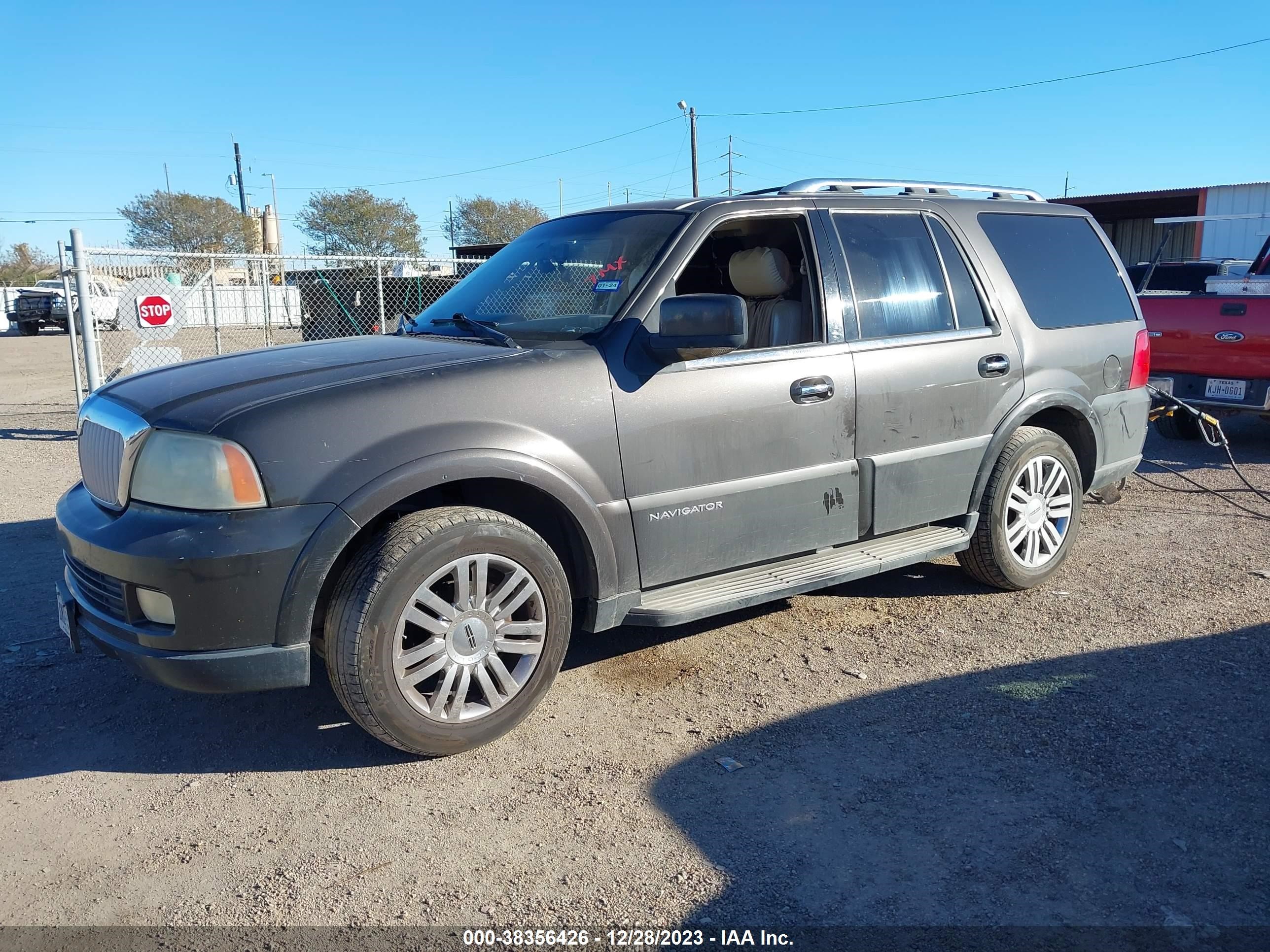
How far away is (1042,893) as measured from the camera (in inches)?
106

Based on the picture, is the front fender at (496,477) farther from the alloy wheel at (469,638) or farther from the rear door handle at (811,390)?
the rear door handle at (811,390)

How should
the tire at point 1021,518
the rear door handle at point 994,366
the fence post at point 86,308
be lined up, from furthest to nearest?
the fence post at point 86,308 → the tire at point 1021,518 → the rear door handle at point 994,366

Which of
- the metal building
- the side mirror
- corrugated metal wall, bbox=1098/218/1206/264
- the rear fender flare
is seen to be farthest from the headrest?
corrugated metal wall, bbox=1098/218/1206/264

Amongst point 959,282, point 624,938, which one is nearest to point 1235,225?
point 959,282

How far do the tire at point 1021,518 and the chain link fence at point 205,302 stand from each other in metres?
4.18

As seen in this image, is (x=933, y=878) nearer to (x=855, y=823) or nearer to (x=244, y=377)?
(x=855, y=823)

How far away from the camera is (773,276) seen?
4473mm

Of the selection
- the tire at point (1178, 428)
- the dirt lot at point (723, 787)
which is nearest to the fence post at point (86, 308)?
the dirt lot at point (723, 787)

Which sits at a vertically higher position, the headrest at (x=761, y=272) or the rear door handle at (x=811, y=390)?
the headrest at (x=761, y=272)

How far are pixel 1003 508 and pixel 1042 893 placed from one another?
2603 millimetres

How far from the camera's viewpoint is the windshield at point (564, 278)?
160 inches

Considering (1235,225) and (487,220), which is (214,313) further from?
(487,220)

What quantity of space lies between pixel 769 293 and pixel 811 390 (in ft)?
1.90

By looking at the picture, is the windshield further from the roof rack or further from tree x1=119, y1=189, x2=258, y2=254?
tree x1=119, y1=189, x2=258, y2=254
